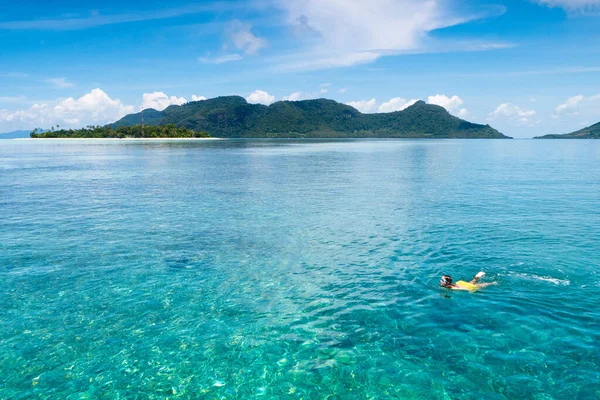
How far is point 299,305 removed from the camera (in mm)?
23594

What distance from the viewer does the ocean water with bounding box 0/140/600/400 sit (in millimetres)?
16938

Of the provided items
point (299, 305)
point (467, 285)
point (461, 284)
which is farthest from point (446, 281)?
point (299, 305)

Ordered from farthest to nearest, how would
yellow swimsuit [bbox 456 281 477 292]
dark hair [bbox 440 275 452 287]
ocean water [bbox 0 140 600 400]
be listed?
1. yellow swimsuit [bbox 456 281 477 292]
2. dark hair [bbox 440 275 452 287]
3. ocean water [bbox 0 140 600 400]

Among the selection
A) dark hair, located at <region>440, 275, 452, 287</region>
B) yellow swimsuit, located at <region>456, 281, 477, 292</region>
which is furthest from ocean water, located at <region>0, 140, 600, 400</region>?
yellow swimsuit, located at <region>456, 281, 477, 292</region>

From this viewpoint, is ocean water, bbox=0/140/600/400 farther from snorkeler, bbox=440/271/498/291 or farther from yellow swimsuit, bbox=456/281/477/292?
yellow swimsuit, bbox=456/281/477/292

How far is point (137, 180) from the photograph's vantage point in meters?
81.1

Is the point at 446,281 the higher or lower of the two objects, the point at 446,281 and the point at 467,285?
the higher

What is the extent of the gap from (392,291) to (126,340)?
15.8m

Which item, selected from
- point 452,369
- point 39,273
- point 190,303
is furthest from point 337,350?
point 39,273

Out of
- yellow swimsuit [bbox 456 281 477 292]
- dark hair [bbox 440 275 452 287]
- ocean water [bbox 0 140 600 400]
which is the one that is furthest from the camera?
yellow swimsuit [bbox 456 281 477 292]

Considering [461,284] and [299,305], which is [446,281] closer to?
[461,284]

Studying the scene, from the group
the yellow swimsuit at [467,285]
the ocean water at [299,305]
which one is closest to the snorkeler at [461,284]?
the yellow swimsuit at [467,285]

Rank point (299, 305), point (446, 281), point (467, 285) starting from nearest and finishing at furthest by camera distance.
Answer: point (299, 305) → point (446, 281) → point (467, 285)

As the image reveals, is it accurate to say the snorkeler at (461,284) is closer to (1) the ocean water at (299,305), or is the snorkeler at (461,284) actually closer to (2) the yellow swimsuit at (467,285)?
Answer: (2) the yellow swimsuit at (467,285)
